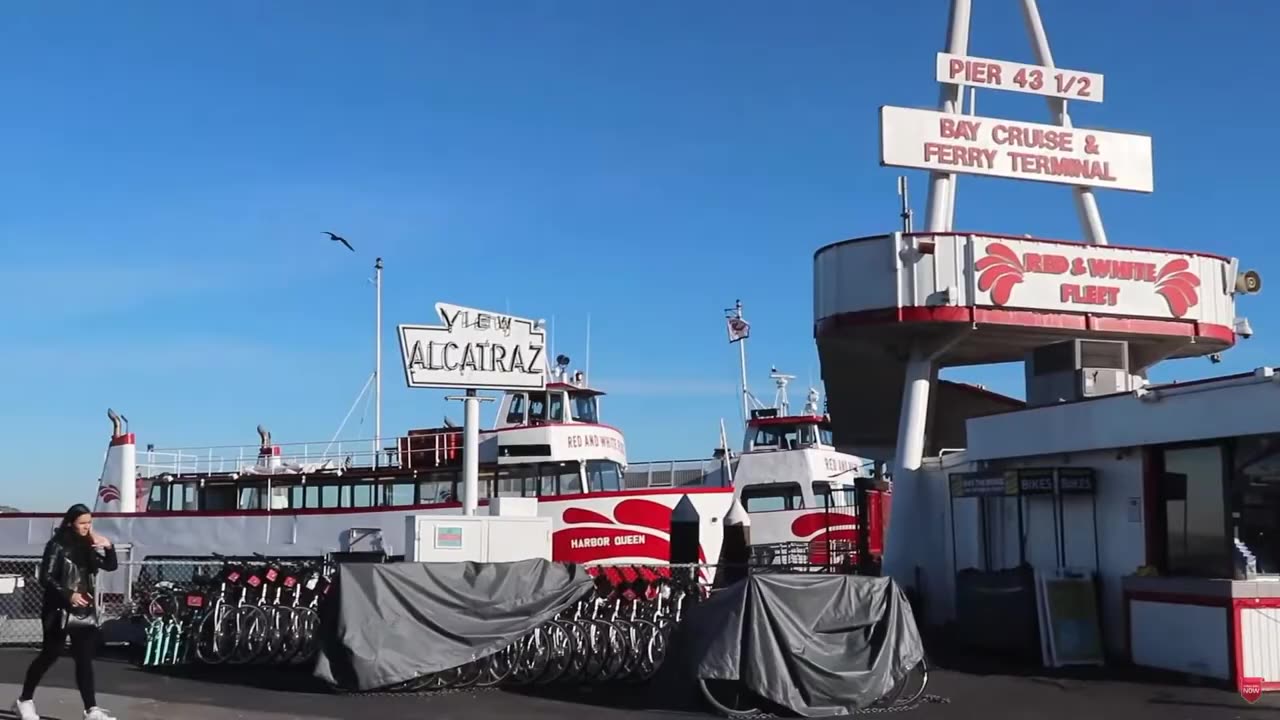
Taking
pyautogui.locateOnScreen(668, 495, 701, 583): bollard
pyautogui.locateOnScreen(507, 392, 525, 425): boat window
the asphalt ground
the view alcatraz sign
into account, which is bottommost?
the asphalt ground

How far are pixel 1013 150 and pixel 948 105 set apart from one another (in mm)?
1298

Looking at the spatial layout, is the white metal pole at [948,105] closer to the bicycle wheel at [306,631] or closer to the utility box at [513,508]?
the utility box at [513,508]

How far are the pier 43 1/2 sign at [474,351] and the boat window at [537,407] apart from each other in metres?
12.2

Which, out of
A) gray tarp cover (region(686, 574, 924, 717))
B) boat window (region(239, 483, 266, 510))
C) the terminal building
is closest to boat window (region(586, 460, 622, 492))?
the terminal building

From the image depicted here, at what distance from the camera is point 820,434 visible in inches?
1438

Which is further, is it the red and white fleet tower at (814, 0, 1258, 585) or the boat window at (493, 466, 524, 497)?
the boat window at (493, 466, 524, 497)

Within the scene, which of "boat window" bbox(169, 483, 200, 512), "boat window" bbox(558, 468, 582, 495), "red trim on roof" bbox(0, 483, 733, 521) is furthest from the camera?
"boat window" bbox(169, 483, 200, 512)

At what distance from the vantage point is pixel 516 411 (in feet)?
105

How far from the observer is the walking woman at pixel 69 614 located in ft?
34.4

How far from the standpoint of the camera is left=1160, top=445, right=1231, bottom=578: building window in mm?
14062

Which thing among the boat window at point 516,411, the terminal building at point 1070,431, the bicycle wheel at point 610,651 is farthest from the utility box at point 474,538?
the boat window at point 516,411

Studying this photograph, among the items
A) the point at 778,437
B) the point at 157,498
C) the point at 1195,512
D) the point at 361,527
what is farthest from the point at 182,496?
the point at 1195,512

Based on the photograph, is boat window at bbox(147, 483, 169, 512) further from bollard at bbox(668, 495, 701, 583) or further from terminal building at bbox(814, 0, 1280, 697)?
terminal building at bbox(814, 0, 1280, 697)

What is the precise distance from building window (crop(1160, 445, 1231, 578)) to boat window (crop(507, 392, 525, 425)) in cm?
1903
